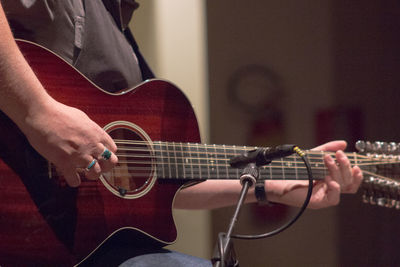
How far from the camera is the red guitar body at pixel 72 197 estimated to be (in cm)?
93

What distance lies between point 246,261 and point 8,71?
1861 mm

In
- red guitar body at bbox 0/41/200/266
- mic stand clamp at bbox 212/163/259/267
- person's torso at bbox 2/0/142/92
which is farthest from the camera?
person's torso at bbox 2/0/142/92

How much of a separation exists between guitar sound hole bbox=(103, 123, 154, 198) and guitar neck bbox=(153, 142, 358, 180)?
3 cm

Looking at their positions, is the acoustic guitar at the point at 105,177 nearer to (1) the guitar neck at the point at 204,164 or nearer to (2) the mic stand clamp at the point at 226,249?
(1) the guitar neck at the point at 204,164

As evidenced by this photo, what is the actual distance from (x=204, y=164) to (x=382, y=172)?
65cm

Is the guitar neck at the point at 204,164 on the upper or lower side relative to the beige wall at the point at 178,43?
lower

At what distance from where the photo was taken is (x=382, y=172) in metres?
1.54

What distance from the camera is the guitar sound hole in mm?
1080

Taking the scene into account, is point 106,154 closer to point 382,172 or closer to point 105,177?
point 105,177

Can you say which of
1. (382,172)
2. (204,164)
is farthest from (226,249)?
(382,172)

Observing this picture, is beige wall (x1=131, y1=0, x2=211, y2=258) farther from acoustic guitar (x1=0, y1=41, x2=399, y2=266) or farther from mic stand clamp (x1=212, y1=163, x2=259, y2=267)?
mic stand clamp (x1=212, y1=163, x2=259, y2=267)

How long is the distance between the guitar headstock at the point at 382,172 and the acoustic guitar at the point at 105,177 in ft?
1.33

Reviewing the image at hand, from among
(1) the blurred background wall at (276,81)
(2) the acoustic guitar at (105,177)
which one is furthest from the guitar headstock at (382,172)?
(1) the blurred background wall at (276,81)

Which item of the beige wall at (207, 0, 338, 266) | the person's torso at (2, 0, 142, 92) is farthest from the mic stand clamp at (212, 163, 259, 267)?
the beige wall at (207, 0, 338, 266)
